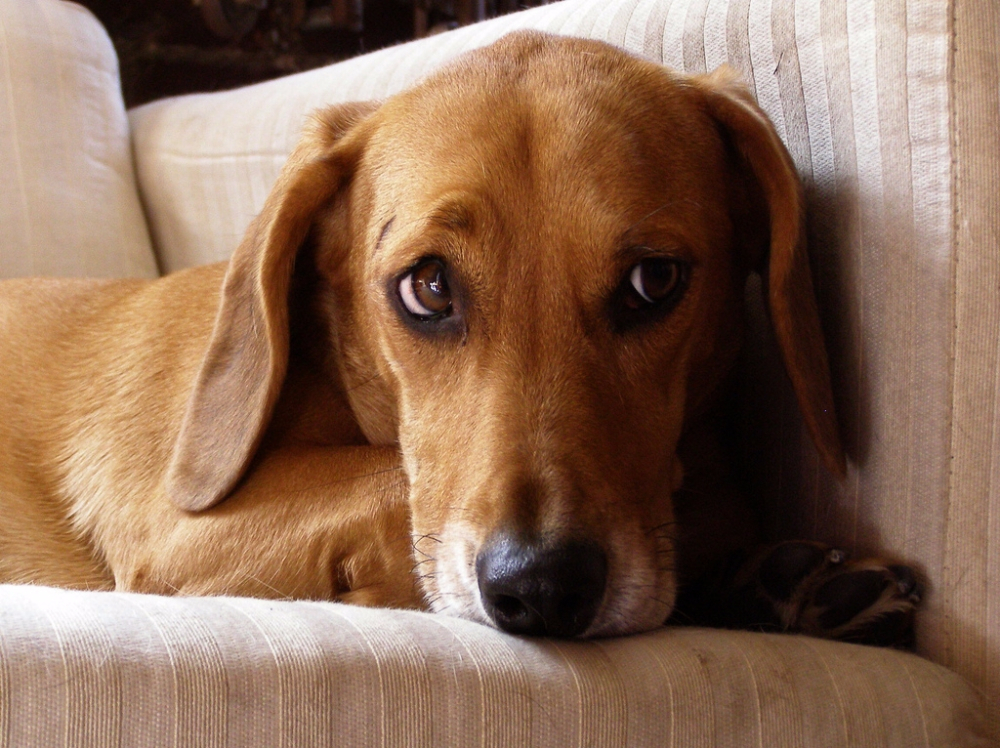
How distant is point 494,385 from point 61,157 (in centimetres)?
256

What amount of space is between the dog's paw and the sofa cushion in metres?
2.66

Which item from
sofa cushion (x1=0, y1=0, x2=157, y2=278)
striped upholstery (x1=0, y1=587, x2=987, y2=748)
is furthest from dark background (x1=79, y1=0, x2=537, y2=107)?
striped upholstery (x1=0, y1=587, x2=987, y2=748)

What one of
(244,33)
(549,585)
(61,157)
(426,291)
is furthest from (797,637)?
(244,33)

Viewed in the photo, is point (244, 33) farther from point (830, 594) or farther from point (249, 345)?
point (830, 594)

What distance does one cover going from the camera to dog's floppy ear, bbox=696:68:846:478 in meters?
1.59

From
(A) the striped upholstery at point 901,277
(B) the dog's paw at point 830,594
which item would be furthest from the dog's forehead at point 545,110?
(B) the dog's paw at point 830,594

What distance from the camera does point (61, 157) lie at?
345 cm

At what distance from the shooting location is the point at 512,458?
139cm

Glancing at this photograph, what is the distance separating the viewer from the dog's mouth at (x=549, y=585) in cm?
126

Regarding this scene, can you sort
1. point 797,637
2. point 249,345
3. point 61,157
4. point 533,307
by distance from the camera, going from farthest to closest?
point 61,157
point 249,345
point 533,307
point 797,637

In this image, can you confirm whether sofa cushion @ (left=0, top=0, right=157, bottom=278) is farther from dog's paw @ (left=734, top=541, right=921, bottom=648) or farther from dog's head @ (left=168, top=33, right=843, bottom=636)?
dog's paw @ (left=734, top=541, right=921, bottom=648)

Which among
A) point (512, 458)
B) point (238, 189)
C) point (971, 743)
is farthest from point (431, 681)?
point (238, 189)

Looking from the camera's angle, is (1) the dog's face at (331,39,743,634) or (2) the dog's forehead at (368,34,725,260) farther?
(2) the dog's forehead at (368,34,725,260)

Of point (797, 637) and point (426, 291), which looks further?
point (426, 291)
